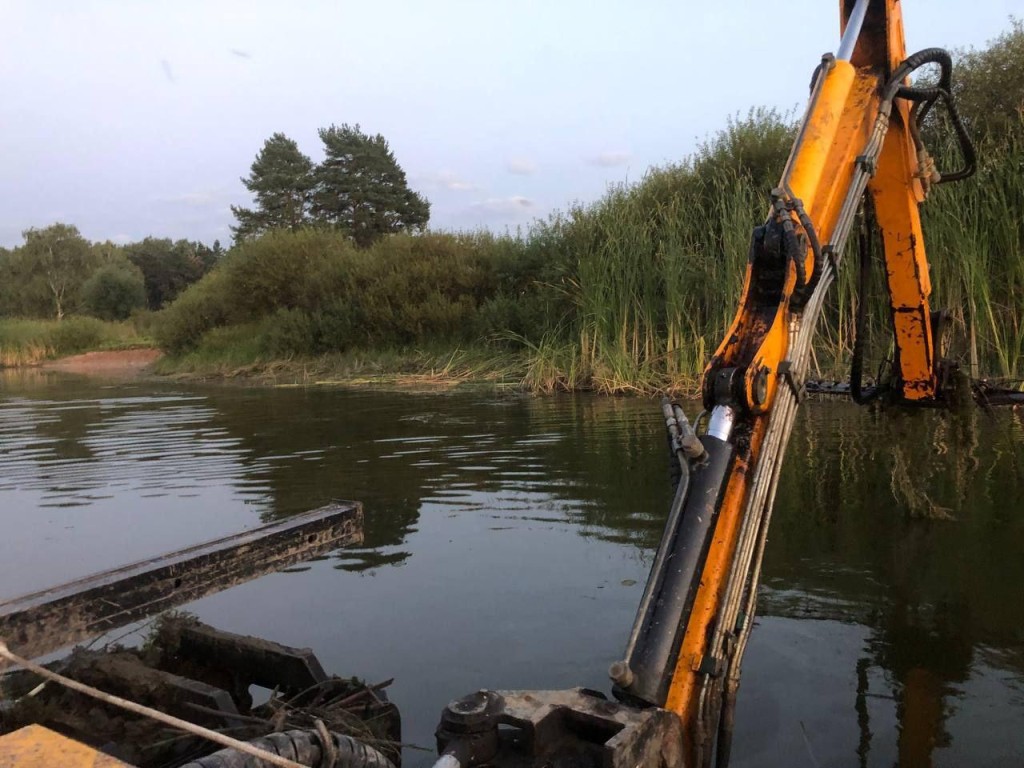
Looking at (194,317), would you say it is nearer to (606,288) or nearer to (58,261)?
(606,288)

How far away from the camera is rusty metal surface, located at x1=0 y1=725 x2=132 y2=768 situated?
134 centimetres

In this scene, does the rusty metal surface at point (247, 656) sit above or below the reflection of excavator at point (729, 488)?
below

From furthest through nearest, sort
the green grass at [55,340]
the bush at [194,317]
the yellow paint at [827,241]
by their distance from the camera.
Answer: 1. the green grass at [55,340]
2. the bush at [194,317]
3. the yellow paint at [827,241]

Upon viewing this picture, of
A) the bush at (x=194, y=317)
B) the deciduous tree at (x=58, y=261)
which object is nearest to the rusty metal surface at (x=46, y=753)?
the bush at (x=194, y=317)

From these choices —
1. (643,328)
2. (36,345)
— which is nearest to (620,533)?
(643,328)

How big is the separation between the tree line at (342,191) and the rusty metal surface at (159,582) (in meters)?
40.8

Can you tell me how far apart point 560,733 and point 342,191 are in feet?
148

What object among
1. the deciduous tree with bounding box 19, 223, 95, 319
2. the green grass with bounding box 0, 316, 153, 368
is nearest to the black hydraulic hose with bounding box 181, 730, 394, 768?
the green grass with bounding box 0, 316, 153, 368

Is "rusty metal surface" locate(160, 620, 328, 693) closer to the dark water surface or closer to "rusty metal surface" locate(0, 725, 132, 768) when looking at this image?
the dark water surface

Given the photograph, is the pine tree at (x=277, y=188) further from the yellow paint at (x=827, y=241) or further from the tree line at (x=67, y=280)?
the yellow paint at (x=827, y=241)

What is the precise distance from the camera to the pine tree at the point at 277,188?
46.8 meters

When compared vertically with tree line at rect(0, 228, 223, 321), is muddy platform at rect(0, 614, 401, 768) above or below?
below

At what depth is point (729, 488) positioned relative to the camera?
2340mm

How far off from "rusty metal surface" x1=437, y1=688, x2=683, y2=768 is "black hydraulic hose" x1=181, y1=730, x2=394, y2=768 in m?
0.21
